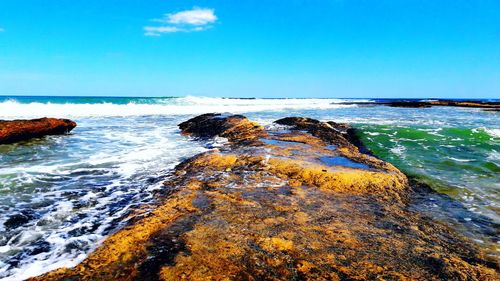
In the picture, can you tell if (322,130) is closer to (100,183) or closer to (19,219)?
(100,183)

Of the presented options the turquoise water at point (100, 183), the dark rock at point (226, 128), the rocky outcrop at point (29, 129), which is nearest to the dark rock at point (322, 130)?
the turquoise water at point (100, 183)

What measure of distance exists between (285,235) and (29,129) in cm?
1076

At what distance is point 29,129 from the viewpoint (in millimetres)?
10461

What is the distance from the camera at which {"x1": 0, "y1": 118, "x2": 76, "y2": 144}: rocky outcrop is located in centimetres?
957

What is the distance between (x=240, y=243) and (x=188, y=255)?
0.48 m

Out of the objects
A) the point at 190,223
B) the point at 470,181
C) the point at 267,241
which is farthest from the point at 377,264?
the point at 470,181

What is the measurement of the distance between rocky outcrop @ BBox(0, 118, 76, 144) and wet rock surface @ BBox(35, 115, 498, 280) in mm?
7341

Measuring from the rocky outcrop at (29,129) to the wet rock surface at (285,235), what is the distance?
7341 mm

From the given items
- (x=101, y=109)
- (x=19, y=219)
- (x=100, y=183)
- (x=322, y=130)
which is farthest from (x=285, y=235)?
(x=101, y=109)

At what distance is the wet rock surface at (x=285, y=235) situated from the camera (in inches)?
96.2

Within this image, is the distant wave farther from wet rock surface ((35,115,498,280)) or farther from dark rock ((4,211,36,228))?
wet rock surface ((35,115,498,280))

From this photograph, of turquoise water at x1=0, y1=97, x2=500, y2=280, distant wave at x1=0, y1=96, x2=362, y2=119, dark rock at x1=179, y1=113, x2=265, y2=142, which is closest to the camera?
turquoise water at x1=0, y1=97, x2=500, y2=280

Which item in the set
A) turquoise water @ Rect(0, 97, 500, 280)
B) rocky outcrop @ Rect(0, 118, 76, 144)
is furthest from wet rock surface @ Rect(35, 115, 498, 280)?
rocky outcrop @ Rect(0, 118, 76, 144)

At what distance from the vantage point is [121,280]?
7.52 feet
